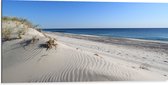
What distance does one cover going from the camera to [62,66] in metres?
4.30

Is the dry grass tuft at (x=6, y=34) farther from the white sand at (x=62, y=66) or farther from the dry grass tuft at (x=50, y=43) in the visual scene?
the dry grass tuft at (x=50, y=43)

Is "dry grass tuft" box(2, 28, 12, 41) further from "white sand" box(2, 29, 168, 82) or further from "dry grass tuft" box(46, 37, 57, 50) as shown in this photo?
"dry grass tuft" box(46, 37, 57, 50)

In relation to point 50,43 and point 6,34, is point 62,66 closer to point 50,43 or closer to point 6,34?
point 50,43

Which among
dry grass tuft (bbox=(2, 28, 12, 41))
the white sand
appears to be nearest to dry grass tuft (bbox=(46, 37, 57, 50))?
the white sand

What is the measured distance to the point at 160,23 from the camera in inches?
193

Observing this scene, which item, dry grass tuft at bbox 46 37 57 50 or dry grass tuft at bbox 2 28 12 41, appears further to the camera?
dry grass tuft at bbox 46 37 57 50

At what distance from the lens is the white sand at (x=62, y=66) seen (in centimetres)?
418

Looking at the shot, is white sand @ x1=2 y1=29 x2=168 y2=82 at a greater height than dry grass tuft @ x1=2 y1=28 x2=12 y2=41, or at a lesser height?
lesser

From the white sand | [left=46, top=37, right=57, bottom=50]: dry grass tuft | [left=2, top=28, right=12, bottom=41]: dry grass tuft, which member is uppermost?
[left=2, top=28, right=12, bottom=41]: dry grass tuft

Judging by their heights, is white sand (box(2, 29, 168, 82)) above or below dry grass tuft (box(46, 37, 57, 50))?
below

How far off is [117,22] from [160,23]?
0.68m

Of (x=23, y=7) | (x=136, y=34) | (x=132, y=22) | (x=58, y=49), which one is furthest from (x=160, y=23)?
(x=136, y=34)

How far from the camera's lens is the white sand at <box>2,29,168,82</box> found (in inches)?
164

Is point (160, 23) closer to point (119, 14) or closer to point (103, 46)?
point (119, 14)
